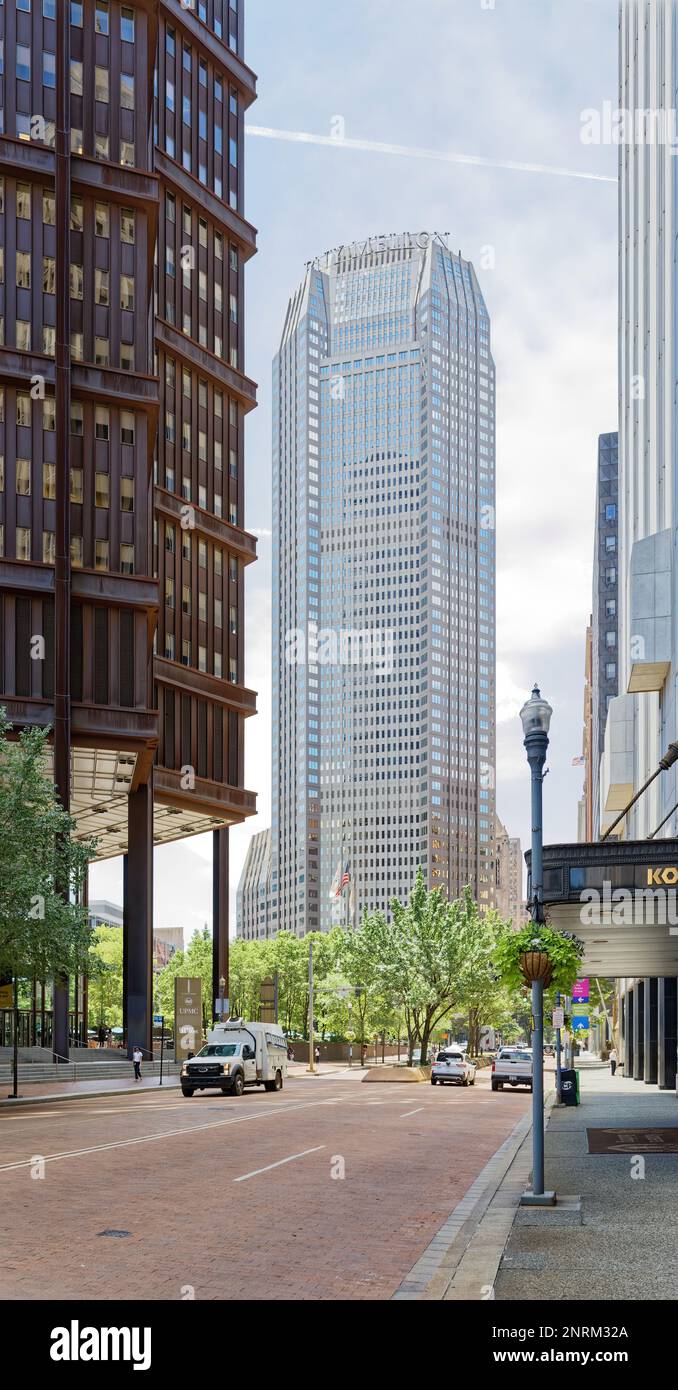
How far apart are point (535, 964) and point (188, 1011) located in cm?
5286

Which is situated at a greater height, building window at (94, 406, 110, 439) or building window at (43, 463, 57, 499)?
building window at (94, 406, 110, 439)

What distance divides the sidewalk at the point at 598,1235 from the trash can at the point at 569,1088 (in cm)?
1407

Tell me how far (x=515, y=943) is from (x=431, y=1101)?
1071 inches

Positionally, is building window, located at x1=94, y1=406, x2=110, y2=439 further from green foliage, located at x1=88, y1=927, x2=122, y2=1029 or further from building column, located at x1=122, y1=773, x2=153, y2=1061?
green foliage, located at x1=88, y1=927, x2=122, y2=1029

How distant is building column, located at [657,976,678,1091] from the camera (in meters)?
45.0

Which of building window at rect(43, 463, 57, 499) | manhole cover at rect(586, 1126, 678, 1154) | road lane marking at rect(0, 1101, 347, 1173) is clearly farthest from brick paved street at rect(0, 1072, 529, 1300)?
building window at rect(43, 463, 57, 499)

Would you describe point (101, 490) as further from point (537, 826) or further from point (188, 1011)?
point (537, 826)

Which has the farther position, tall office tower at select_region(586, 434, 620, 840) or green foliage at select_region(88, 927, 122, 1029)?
tall office tower at select_region(586, 434, 620, 840)

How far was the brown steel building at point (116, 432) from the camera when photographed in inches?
2429

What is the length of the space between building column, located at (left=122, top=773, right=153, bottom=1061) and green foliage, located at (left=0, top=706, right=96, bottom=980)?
86.0 ft

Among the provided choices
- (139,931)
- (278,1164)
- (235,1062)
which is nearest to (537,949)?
(278,1164)

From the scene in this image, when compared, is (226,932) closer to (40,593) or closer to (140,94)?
(40,593)

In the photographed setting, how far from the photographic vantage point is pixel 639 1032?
59812mm
